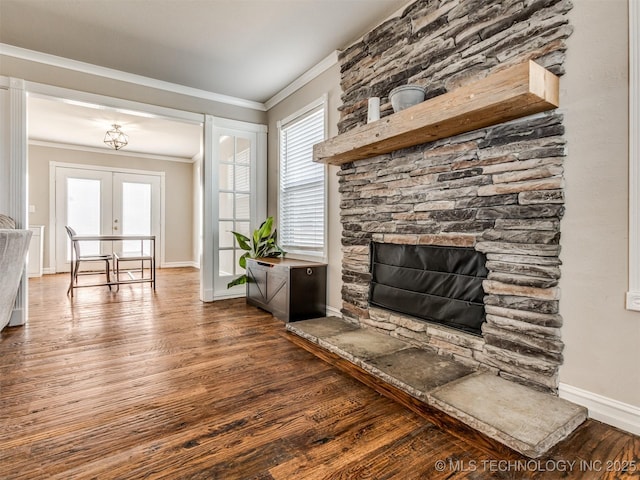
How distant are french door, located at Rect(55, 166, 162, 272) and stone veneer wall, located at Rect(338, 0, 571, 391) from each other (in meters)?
6.36

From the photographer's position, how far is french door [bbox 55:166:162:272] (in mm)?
6695

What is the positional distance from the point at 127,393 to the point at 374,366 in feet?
4.72

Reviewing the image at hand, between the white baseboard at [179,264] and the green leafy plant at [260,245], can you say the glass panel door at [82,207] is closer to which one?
the white baseboard at [179,264]

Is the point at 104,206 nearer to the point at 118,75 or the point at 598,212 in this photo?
the point at 118,75

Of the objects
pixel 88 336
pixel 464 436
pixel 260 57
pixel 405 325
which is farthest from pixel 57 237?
pixel 464 436

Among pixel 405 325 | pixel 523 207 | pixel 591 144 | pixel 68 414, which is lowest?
pixel 68 414

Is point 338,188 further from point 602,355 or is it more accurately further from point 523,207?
point 602,355

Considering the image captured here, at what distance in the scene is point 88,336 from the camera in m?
2.84

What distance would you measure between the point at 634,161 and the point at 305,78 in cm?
314

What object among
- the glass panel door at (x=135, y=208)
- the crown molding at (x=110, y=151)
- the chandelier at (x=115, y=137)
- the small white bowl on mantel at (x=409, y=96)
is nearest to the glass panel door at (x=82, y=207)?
the glass panel door at (x=135, y=208)

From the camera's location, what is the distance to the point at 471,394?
5.67ft

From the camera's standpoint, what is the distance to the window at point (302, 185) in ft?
11.9

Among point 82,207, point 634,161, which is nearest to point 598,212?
point 634,161

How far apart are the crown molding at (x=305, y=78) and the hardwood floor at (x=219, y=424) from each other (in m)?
2.78
